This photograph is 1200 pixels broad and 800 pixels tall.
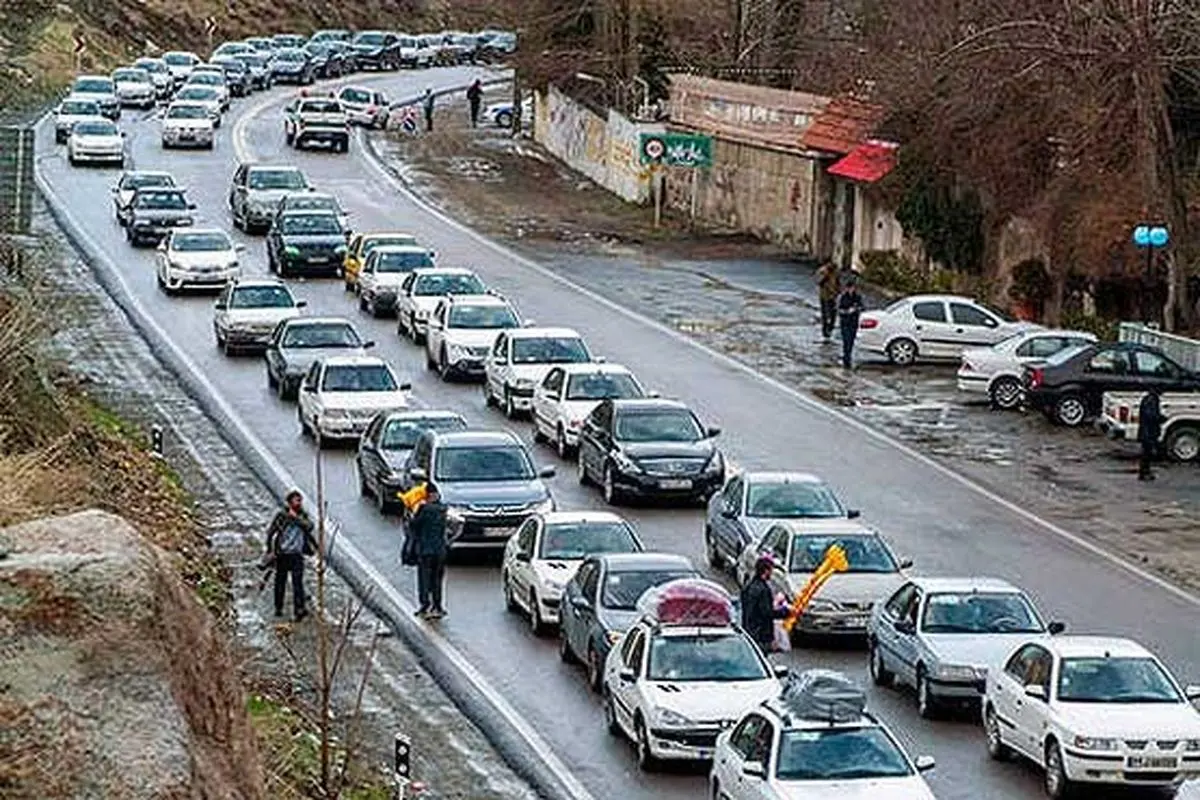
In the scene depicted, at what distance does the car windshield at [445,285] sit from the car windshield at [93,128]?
88.5 ft

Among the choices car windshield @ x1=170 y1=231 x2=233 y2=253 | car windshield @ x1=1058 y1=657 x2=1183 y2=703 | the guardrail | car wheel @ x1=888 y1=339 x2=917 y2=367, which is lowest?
car wheel @ x1=888 y1=339 x2=917 y2=367

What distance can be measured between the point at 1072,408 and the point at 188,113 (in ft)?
141

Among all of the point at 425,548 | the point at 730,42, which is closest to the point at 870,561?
the point at 425,548

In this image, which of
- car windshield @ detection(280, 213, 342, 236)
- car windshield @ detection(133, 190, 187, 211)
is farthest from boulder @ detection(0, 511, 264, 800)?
car windshield @ detection(133, 190, 187, 211)

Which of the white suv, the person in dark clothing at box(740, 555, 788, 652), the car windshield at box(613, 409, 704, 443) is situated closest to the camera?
the person in dark clothing at box(740, 555, 788, 652)

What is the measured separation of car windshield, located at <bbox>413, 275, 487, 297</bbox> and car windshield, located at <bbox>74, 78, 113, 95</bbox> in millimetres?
38164

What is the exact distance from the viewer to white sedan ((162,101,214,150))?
77.0 meters

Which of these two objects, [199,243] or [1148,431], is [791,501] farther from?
[199,243]

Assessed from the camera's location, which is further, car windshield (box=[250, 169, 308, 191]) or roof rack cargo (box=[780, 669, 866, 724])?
car windshield (box=[250, 169, 308, 191])

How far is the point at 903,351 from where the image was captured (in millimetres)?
47125

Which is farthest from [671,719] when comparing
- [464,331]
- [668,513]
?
[464,331]

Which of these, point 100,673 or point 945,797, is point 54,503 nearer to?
point 945,797

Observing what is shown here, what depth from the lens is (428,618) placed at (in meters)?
27.3

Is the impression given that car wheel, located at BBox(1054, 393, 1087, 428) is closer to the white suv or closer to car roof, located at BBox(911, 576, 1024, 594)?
the white suv
